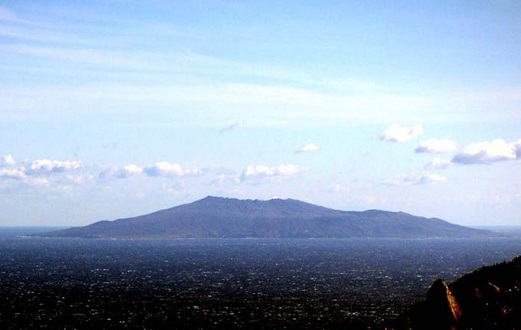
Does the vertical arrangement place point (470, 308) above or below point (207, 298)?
above

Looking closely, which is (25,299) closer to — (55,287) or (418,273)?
(55,287)

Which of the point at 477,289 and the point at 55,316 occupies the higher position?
the point at 477,289

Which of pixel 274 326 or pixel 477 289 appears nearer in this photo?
pixel 477 289

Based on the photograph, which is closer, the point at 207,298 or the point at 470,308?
the point at 470,308

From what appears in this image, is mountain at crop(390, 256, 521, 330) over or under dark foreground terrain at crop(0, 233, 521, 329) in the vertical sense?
over

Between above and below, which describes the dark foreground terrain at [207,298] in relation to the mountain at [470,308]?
below

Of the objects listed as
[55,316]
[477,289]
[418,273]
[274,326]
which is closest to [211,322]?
[274,326]

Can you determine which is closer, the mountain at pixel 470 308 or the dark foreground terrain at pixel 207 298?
the mountain at pixel 470 308

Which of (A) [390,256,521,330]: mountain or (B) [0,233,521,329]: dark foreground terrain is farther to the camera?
Result: (B) [0,233,521,329]: dark foreground terrain
